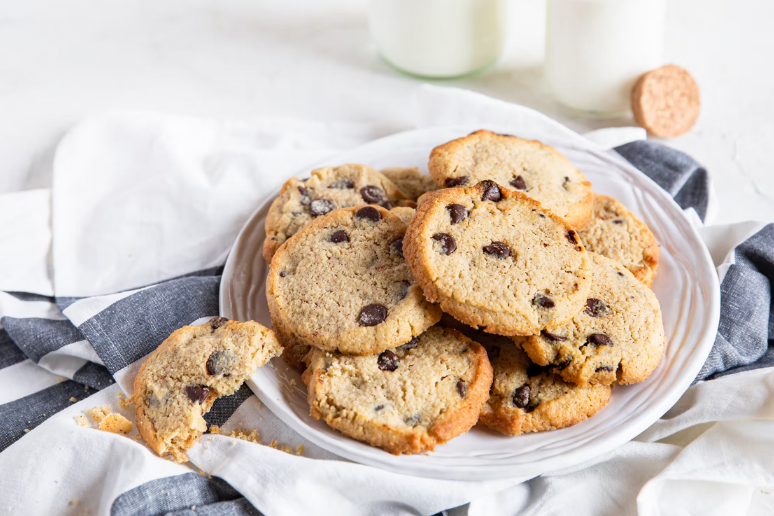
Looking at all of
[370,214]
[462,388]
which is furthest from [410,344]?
[370,214]

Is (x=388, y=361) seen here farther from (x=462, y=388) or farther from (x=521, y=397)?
(x=521, y=397)

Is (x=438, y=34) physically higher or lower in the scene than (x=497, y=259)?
higher

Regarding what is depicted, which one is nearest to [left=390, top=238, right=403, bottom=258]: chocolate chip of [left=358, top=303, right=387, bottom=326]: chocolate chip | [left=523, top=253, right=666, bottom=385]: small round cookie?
[left=358, top=303, right=387, bottom=326]: chocolate chip

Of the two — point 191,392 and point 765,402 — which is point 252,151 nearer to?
point 191,392

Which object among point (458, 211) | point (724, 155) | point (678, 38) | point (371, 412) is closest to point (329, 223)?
point (458, 211)

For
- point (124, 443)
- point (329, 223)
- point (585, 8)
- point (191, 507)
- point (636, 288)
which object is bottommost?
point (191, 507)

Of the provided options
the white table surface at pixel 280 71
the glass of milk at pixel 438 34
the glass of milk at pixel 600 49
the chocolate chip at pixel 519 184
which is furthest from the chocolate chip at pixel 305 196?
the glass of milk at pixel 600 49
